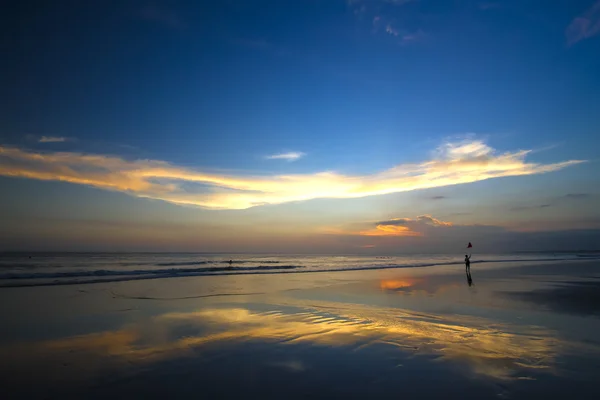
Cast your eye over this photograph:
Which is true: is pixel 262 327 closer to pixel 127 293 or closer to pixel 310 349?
pixel 310 349

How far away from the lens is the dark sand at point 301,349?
559cm

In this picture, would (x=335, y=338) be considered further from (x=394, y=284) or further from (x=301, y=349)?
(x=394, y=284)

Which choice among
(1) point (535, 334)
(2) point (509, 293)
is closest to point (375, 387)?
(1) point (535, 334)

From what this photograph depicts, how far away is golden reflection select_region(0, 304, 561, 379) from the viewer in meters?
7.11

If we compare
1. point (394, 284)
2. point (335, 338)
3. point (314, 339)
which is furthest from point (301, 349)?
point (394, 284)

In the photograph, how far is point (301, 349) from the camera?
788 cm

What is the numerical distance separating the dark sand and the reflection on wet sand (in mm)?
37

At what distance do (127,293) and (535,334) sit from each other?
17788 mm

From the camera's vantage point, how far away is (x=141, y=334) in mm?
9188

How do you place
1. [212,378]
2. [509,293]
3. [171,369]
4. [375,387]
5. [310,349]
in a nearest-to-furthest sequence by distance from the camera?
[375,387], [212,378], [171,369], [310,349], [509,293]

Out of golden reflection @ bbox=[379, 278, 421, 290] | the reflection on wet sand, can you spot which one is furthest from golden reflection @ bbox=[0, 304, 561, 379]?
golden reflection @ bbox=[379, 278, 421, 290]

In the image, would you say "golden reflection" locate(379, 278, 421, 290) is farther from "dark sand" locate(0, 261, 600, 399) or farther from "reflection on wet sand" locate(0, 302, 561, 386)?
"reflection on wet sand" locate(0, 302, 561, 386)

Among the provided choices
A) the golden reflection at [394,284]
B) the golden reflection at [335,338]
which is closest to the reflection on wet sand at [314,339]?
the golden reflection at [335,338]

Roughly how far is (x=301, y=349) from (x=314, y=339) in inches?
35.5
